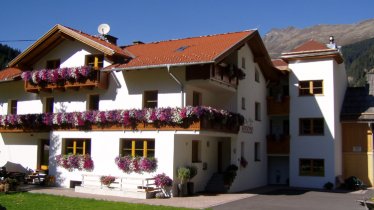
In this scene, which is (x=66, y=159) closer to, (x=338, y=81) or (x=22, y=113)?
(x=22, y=113)

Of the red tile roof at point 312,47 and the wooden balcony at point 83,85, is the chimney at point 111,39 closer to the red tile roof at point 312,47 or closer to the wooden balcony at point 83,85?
the wooden balcony at point 83,85

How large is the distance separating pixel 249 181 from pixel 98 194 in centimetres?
966

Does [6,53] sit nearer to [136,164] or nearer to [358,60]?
[136,164]

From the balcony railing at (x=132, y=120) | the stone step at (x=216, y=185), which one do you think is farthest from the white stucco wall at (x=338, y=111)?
the stone step at (x=216, y=185)

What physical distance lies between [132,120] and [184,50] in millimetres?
4475

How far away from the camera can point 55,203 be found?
1788cm

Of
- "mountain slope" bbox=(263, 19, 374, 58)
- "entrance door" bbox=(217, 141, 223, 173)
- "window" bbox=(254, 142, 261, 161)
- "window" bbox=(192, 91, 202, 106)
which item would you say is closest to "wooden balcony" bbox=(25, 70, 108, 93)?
"window" bbox=(192, 91, 202, 106)

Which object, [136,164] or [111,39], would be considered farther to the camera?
[111,39]

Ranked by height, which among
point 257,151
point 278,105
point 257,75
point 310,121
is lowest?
point 257,151

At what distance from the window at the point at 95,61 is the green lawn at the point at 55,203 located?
330 inches

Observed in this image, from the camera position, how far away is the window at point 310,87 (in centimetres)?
2986

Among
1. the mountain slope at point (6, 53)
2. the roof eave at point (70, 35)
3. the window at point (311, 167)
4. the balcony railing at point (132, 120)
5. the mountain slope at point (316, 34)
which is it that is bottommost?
the window at point (311, 167)

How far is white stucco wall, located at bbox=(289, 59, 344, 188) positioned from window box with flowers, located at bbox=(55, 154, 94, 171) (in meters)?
13.0

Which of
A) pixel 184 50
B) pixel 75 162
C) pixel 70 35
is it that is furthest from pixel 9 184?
pixel 184 50
